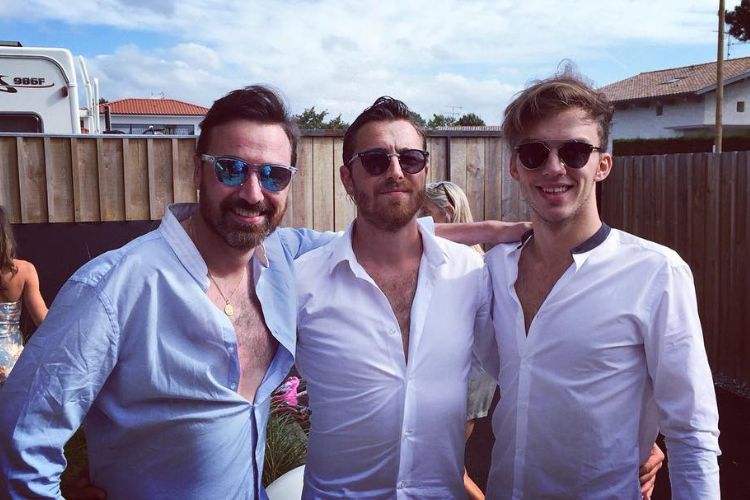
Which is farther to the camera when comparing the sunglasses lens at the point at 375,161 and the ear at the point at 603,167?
the sunglasses lens at the point at 375,161

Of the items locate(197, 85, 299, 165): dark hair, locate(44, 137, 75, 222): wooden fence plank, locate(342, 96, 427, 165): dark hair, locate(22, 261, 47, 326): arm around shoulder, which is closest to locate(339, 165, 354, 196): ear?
locate(342, 96, 427, 165): dark hair

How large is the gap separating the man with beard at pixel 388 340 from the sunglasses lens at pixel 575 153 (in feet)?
1.85

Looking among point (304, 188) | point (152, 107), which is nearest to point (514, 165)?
point (304, 188)

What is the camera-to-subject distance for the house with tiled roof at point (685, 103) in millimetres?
38938

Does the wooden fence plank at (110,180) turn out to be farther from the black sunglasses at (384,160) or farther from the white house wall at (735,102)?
the white house wall at (735,102)

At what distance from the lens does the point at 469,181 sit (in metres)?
7.08

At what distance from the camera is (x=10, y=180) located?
5844 millimetres

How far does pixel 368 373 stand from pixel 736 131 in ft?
148

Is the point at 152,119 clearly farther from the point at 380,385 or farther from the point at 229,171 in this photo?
the point at 380,385

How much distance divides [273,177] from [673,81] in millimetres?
47427

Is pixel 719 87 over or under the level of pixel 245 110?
over

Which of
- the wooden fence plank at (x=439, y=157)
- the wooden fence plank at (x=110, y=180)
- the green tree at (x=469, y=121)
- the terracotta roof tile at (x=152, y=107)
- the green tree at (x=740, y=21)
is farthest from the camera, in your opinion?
the green tree at (x=469, y=121)

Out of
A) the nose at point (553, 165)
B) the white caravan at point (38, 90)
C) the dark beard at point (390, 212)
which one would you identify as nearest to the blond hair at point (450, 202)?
the dark beard at point (390, 212)

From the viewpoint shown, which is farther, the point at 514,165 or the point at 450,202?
the point at 450,202
